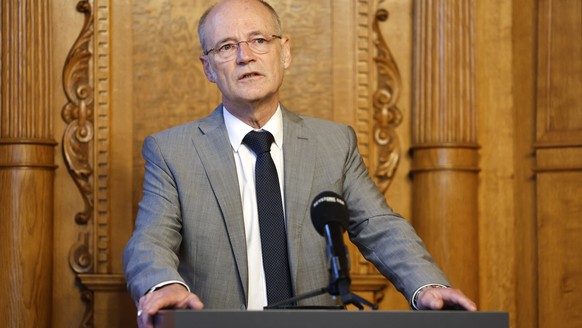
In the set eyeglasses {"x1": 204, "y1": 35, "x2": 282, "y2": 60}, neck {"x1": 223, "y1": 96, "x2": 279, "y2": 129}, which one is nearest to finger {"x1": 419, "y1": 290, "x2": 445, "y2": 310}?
neck {"x1": 223, "y1": 96, "x2": 279, "y2": 129}

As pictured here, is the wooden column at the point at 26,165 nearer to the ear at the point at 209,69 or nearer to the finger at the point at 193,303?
the ear at the point at 209,69

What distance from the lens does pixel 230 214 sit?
285 cm

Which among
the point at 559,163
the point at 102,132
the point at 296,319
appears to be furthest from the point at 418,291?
the point at 102,132

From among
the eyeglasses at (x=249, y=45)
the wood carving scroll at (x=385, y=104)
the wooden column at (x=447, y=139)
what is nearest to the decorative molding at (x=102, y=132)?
the eyeglasses at (x=249, y=45)

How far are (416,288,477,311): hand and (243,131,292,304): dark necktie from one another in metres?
0.46

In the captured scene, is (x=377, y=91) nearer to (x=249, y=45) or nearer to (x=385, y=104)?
(x=385, y=104)

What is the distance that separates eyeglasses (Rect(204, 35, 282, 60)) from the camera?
9.86 ft

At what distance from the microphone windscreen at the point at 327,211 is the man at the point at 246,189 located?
66 cm

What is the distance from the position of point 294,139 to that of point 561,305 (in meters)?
1.48

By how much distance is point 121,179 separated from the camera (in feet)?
12.7

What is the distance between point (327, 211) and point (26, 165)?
2043 mm

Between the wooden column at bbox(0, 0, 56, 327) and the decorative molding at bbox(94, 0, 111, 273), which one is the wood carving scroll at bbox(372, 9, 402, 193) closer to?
the decorative molding at bbox(94, 0, 111, 273)

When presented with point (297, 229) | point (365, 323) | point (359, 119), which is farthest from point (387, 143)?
point (365, 323)

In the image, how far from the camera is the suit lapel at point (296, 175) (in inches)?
112
